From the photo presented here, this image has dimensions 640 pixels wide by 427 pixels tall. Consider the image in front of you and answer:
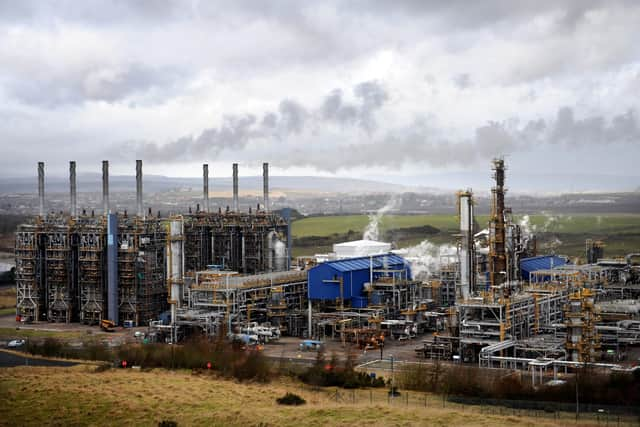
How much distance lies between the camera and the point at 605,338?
46688mm

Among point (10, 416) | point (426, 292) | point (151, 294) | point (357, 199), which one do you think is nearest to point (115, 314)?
point (151, 294)

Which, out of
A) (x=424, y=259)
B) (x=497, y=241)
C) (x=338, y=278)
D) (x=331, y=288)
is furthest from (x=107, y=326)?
(x=497, y=241)

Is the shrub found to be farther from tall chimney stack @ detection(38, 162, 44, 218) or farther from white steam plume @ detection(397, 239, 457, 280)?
tall chimney stack @ detection(38, 162, 44, 218)

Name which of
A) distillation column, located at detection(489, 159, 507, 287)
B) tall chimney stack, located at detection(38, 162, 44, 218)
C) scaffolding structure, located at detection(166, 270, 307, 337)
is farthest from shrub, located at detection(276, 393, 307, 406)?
tall chimney stack, located at detection(38, 162, 44, 218)

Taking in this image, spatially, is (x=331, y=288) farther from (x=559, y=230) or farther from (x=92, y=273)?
(x=559, y=230)

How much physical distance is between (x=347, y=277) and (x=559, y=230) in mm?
55139

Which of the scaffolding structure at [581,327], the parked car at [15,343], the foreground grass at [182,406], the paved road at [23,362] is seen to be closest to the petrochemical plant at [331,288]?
the scaffolding structure at [581,327]

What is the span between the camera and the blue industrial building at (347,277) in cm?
5494

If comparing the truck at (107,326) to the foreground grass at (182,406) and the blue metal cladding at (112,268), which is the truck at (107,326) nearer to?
the blue metal cladding at (112,268)

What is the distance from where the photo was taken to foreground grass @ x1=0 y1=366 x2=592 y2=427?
32.2 m

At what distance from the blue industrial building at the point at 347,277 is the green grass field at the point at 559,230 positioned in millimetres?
32465

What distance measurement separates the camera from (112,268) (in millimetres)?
59344

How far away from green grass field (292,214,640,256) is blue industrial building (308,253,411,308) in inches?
1278

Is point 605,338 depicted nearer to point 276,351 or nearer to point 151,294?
point 276,351
